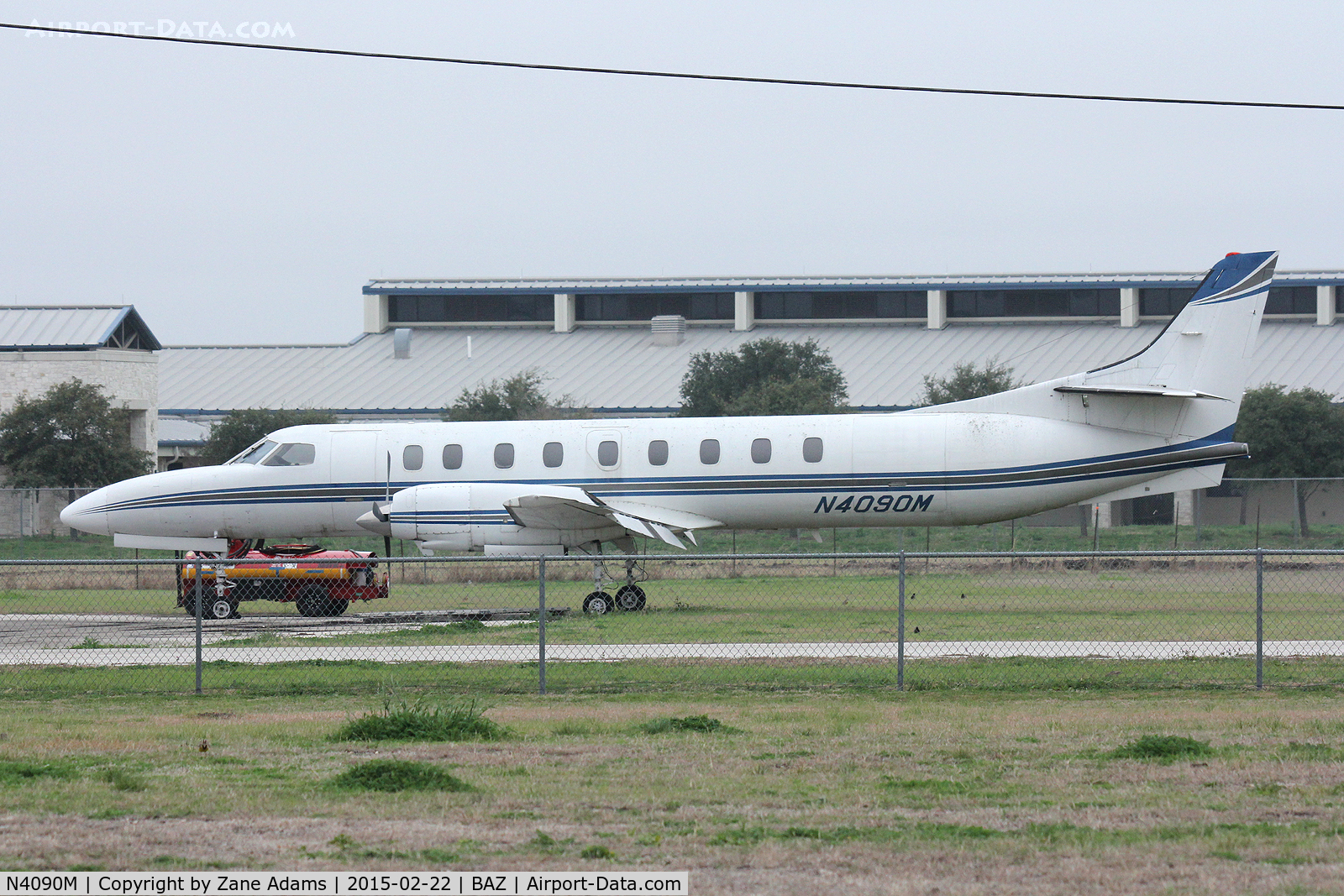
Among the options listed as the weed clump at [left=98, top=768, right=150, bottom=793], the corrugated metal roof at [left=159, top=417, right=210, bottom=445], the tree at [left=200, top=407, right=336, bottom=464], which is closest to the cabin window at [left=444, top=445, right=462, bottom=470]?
the weed clump at [left=98, top=768, right=150, bottom=793]

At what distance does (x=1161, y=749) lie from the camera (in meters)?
10.4

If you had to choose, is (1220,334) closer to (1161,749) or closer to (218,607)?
(1161,749)

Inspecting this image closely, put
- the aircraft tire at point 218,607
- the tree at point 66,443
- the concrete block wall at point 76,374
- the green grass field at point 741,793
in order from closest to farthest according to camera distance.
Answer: the green grass field at point 741,793 → the aircraft tire at point 218,607 → the tree at point 66,443 → the concrete block wall at point 76,374

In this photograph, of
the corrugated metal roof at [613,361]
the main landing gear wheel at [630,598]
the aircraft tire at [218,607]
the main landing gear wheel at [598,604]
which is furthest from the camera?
the corrugated metal roof at [613,361]

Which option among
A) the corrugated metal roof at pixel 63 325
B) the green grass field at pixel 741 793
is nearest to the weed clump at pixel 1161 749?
the green grass field at pixel 741 793

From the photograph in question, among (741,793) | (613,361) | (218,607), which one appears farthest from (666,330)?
(741,793)

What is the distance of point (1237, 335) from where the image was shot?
24797 mm

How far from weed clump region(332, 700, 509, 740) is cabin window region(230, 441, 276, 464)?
53.7 feet

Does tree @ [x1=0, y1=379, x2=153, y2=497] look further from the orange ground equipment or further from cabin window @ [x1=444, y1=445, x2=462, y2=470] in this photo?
cabin window @ [x1=444, y1=445, x2=462, y2=470]

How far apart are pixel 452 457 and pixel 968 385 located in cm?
3624

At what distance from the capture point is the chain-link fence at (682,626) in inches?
611

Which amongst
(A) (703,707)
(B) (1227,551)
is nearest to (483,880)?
(A) (703,707)

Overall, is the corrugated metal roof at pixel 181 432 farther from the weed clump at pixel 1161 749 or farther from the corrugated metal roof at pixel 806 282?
the weed clump at pixel 1161 749

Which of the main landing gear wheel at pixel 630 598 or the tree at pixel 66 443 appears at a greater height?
the tree at pixel 66 443
